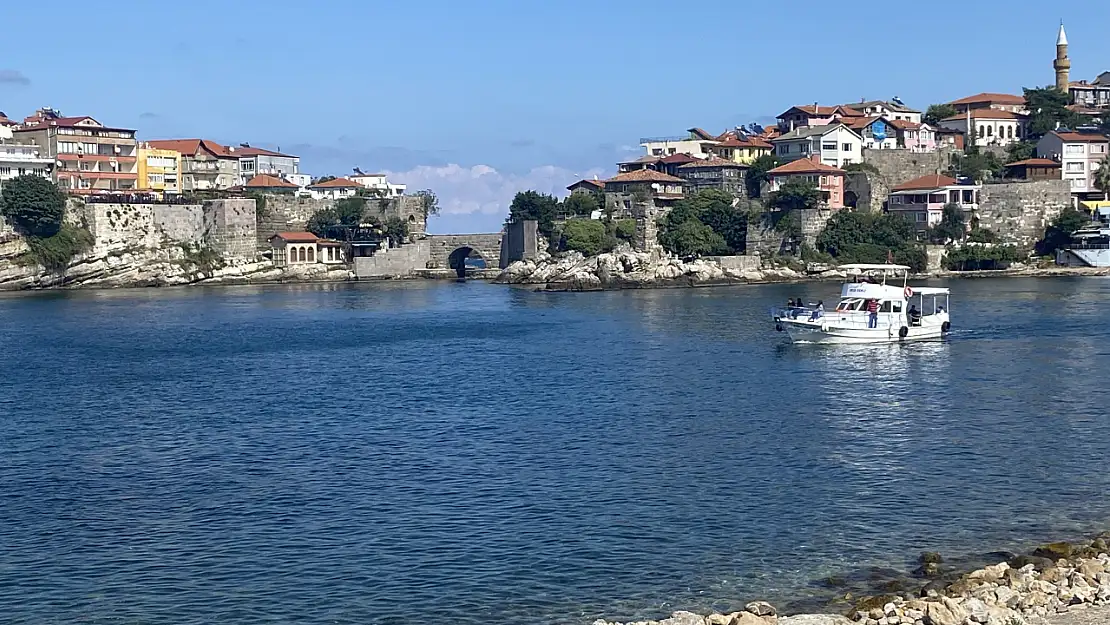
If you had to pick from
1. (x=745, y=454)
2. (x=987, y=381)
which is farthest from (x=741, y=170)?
(x=745, y=454)

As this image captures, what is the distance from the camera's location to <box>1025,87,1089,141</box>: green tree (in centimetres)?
7744

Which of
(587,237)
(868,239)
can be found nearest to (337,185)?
(587,237)

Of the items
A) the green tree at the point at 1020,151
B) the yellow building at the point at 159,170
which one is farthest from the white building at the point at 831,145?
the yellow building at the point at 159,170

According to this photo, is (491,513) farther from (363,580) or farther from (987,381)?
(987,381)

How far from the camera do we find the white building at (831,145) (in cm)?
7338

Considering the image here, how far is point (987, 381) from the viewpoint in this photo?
1178 inches

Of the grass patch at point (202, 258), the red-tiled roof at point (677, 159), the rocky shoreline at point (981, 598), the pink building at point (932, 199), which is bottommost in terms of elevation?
the rocky shoreline at point (981, 598)

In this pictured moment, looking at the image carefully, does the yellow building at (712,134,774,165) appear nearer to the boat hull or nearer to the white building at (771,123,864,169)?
the white building at (771,123,864,169)

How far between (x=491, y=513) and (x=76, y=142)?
58.7m

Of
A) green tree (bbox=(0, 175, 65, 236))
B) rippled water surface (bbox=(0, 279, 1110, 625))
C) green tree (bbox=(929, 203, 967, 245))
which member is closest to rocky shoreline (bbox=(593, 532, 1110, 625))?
rippled water surface (bbox=(0, 279, 1110, 625))

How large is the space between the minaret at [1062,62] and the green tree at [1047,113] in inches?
263

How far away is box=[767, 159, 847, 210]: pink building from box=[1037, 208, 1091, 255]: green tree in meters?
10.8

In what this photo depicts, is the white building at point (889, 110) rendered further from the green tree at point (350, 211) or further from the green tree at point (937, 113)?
the green tree at point (350, 211)

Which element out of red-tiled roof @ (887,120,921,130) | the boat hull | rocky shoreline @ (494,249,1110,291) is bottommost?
the boat hull
